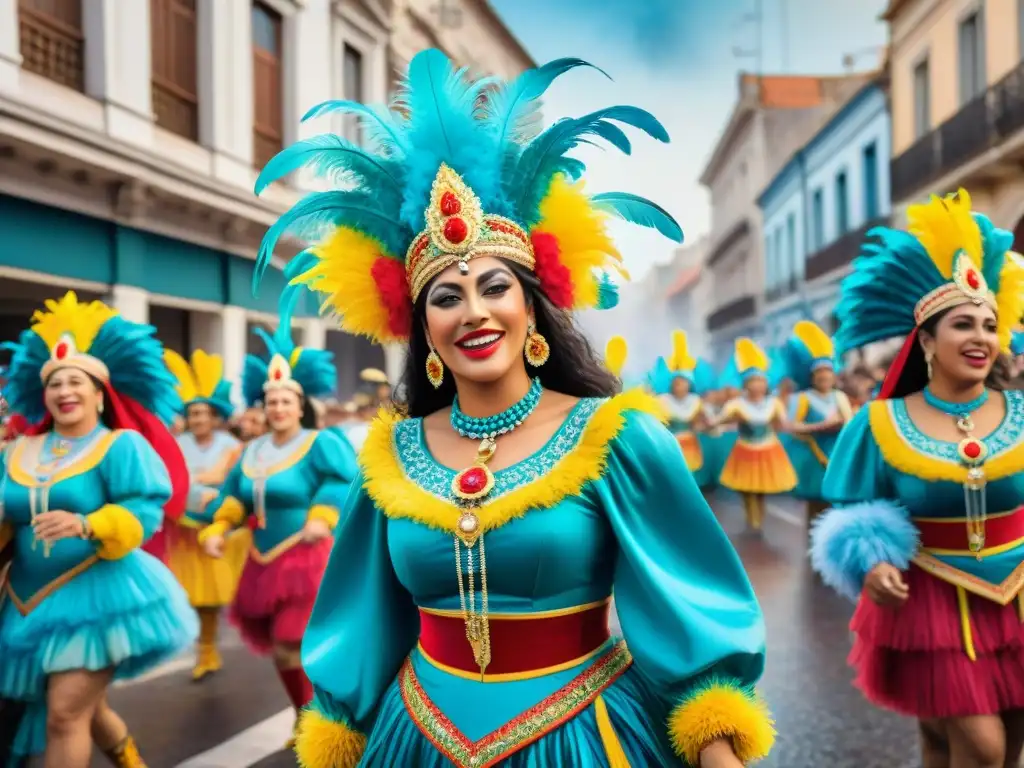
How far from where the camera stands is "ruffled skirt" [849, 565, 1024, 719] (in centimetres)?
356

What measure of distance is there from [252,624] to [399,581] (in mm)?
3093

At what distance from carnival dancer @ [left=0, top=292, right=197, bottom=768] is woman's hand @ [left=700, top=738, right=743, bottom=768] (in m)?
2.94

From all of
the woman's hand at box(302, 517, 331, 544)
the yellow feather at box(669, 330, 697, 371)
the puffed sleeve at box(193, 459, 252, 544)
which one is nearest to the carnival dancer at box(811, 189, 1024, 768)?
the woman's hand at box(302, 517, 331, 544)

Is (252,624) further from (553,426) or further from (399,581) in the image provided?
(553,426)

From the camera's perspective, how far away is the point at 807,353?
35.1ft

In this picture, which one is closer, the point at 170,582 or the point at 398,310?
A: the point at 398,310

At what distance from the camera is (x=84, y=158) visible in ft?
32.7

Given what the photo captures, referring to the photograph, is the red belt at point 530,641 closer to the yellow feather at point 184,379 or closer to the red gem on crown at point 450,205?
the red gem on crown at point 450,205

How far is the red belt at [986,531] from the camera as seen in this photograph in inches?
147

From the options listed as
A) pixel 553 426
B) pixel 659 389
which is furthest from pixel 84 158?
pixel 553 426

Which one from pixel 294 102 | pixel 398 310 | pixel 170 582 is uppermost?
pixel 294 102

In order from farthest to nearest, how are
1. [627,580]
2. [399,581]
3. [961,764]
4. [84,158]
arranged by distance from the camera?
[84,158] < [961,764] < [399,581] < [627,580]

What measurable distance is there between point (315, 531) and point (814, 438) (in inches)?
271

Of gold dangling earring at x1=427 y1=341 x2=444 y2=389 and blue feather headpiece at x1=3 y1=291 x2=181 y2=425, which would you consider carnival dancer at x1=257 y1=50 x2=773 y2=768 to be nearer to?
gold dangling earring at x1=427 y1=341 x2=444 y2=389
